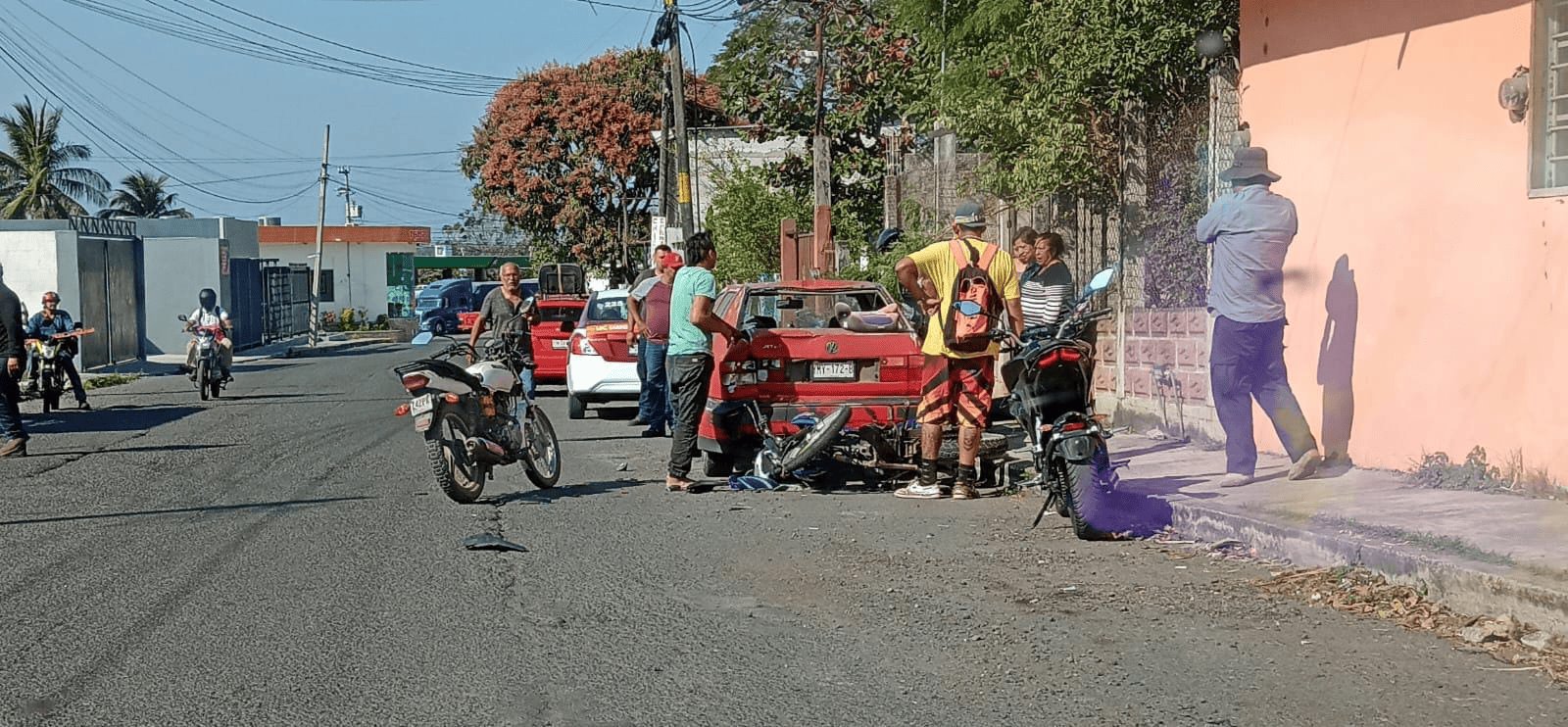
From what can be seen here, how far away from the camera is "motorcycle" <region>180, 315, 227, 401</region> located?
2194 centimetres

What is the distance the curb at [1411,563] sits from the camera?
6.12m

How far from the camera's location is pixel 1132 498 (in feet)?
30.2

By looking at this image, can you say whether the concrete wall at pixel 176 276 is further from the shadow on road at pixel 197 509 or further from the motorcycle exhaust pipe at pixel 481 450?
the motorcycle exhaust pipe at pixel 481 450

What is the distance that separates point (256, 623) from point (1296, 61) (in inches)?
295

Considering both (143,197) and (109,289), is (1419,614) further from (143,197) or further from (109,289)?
(143,197)

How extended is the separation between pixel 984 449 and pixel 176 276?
114 ft

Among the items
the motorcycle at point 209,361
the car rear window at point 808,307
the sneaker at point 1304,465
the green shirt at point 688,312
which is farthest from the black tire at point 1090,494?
the motorcycle at point 209,361

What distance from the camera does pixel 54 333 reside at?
66.7ft

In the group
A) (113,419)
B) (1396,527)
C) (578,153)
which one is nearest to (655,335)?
(1396,527)

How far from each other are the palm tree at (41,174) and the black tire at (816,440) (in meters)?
48.8

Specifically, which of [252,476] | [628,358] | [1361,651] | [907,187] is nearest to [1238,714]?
[1361,651]

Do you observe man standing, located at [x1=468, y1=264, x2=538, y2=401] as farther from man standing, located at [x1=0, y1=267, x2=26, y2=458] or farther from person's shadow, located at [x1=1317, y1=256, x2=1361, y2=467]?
person's shadow, located at [x1=1317, y1=256, x2=1361, y2=467]

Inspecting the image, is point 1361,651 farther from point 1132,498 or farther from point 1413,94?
point 1413,94

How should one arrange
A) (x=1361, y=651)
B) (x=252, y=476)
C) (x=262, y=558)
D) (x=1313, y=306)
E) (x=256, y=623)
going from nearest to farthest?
(x=1361, y=651) → (x=256, y=623) → (x=262, y=558) → (x=1313, y=306) → (x=252, y=476)
